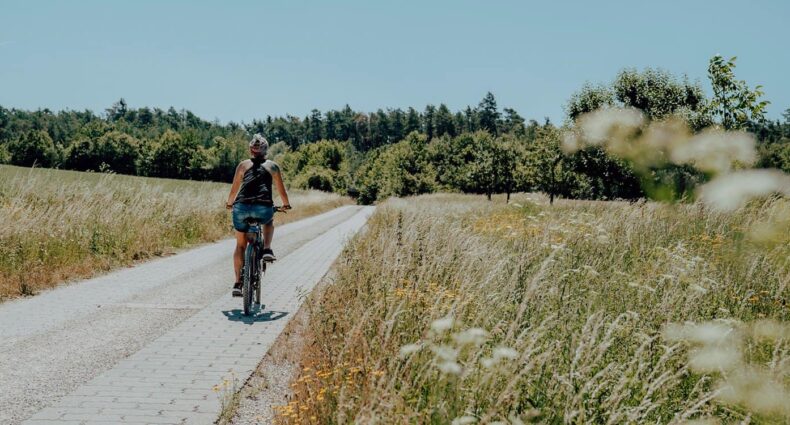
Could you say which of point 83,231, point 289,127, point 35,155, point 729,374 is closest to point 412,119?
point 289,127

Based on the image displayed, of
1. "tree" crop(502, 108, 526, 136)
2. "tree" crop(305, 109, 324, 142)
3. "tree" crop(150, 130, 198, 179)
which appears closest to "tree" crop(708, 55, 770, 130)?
"tree" crop(150, 130, 198, 179)

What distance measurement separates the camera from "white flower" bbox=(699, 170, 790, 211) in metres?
0.84

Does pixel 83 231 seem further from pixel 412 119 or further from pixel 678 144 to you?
pixel 412 119

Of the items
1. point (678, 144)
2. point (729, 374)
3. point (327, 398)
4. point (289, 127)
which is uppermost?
point (289, 127)

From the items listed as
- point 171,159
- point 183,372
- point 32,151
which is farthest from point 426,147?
point 183,372

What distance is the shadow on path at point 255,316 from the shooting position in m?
7.07

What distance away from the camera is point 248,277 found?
23.6 ft

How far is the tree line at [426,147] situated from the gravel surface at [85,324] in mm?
4794

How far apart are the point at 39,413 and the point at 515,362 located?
373 centimetres

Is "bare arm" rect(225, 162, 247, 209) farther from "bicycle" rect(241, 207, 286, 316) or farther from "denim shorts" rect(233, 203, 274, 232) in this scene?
"bicycle" rect(241, 207, 286, 316)

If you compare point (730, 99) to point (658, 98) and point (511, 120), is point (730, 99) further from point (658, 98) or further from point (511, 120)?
point (511, 120)

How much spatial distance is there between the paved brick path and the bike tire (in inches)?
7.6

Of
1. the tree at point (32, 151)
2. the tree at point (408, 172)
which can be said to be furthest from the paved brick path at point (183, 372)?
the tree at point (32, 151)

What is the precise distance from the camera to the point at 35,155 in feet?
339
